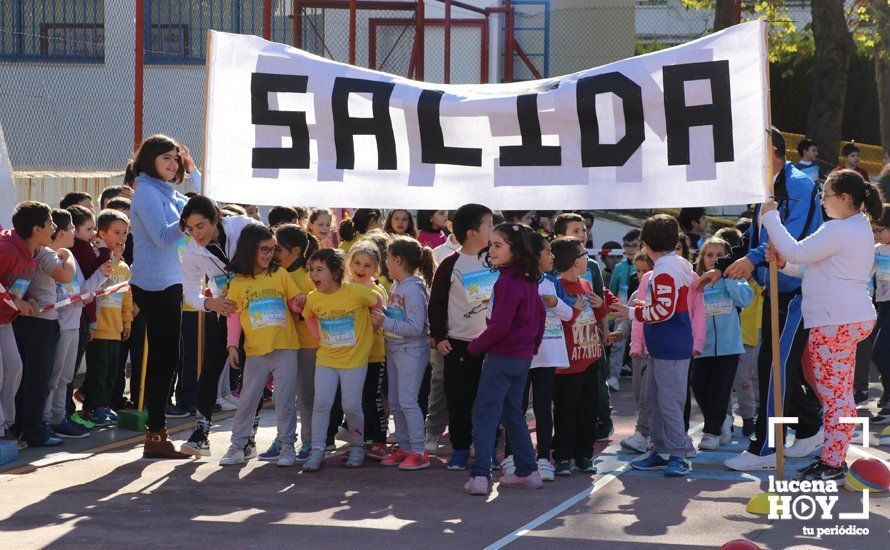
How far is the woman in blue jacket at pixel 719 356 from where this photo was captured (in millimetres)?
9094

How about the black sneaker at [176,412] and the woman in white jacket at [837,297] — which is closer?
the woman in white jacket at [837,297]

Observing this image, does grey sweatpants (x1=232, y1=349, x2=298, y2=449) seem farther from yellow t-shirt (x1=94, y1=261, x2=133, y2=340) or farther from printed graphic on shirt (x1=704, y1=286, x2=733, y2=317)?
printed graphic on shirt (x1=704, y1=286, x2=733, y2=317)

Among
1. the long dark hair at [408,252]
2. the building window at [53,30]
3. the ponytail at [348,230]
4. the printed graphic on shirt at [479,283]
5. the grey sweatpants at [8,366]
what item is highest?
the building window at [53,30]

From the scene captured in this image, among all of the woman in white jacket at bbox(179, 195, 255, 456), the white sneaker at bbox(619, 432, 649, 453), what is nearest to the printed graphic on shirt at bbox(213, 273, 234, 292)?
the woman in white jacket at bbox(179, 195, 255, 456)

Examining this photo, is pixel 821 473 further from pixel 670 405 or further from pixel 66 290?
pixel 66 290

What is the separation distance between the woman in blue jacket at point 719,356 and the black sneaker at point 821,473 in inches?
57.8

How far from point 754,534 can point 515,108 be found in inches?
122

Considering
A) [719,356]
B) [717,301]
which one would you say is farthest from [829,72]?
[719,356]

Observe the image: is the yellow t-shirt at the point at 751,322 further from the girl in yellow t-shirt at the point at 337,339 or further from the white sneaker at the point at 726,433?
the girl in yellow t-shirt at the point at 337,339

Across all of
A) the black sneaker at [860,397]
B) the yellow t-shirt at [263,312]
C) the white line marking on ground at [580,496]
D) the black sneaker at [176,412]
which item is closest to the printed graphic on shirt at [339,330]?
the yellow t-shirt at [263,312]

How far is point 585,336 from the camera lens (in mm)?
8359

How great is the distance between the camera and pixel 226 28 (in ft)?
54.1

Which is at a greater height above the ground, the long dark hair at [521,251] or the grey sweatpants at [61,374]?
the long dark hair at [521,251]

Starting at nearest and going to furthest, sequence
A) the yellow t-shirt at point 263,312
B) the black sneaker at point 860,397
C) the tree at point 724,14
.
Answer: the yellow t-shirt at point 263,312, the black sneaker at point 860,397, the tree at point 724,14
